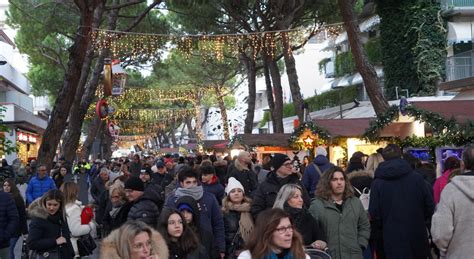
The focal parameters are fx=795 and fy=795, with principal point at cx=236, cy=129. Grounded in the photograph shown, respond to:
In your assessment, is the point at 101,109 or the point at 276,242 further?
the point at 101,109

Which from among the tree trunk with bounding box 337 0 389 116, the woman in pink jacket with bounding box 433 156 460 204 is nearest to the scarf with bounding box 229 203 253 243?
the woman in pink jacket with bounding box 433 156 460 204

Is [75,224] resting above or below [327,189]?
below

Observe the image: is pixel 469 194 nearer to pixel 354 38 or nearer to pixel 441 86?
pixel 354 38

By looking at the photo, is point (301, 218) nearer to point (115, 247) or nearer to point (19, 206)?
point (115, 247)

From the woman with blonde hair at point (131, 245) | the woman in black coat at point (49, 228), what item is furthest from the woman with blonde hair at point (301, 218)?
the woman in black coat at point (49, 228)

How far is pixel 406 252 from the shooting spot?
7.62 metres

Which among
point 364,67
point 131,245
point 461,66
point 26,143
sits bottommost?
point 26,143

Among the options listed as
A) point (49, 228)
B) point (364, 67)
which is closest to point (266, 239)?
point (49, 228)

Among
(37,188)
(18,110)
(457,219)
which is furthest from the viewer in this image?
(18,110)

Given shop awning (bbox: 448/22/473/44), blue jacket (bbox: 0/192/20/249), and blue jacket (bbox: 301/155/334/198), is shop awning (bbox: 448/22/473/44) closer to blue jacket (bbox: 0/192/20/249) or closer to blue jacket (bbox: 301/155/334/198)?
blue jacket (bbox: 301/155/334/198)

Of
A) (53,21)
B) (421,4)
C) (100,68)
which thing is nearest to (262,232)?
(100,68)

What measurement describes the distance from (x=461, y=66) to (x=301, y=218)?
2085 centimetres

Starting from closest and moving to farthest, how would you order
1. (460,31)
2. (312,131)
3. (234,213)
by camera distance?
(234,213), (312,131), (460,31)

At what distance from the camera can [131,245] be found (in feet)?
15.5
